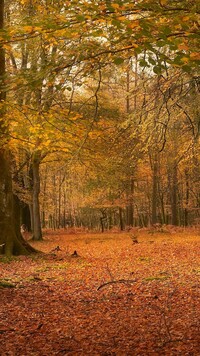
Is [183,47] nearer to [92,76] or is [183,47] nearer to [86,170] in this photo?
[92,76]

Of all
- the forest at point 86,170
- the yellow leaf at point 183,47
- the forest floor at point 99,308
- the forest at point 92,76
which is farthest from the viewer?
the forest floor at point 99,308

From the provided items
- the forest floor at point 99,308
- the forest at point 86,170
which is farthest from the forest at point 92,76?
the forest floor at point 99,308

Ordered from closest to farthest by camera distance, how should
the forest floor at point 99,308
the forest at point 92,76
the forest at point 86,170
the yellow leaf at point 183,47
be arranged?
the yellow leaf at point 183,47 < the forest at point 92,76 < the forest at point 86,170 < the forest floor at point 99,308

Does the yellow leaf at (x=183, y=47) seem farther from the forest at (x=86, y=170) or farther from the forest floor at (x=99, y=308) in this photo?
the forest floor at (x=99, y=308)

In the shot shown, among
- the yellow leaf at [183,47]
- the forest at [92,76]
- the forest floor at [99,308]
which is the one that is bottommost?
the forest floor at [99,308]

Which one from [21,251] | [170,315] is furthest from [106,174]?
[170,315]

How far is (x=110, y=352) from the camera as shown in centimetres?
444

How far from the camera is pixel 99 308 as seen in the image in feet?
20.8

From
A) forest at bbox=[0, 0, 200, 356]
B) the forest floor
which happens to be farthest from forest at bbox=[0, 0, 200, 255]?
the forest floor

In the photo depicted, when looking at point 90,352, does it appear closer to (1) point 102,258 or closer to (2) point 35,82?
(2) point 35,82

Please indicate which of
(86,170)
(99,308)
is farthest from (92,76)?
(99,308)

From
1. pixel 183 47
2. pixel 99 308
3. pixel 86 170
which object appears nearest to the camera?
pixel 183 47

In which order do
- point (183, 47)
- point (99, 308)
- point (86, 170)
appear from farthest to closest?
point (86, 170), point (99, 308), point (183, 47)

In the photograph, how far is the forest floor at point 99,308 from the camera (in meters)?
4.67
